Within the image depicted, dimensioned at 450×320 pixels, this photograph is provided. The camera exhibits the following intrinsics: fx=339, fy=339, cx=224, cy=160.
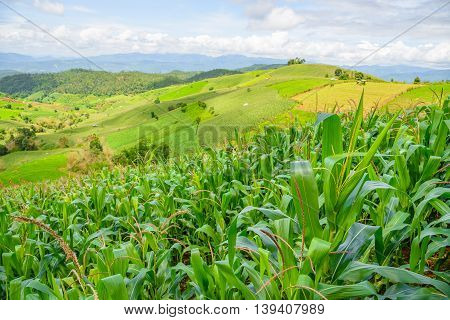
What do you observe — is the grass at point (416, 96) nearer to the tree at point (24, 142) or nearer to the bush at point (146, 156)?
the bush at point (146, 156)

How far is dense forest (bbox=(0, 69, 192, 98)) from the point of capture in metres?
154

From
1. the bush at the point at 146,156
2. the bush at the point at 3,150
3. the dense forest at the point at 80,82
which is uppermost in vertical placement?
the dense forest at the point at 80,82

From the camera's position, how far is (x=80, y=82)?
553ft

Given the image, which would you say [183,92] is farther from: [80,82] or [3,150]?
[80,82]

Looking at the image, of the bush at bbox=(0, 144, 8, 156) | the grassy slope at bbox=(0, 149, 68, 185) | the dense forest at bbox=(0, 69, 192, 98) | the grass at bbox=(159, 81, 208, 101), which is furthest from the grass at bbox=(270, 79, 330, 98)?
the dense forest at bbox=(0, 69, 192, 98)

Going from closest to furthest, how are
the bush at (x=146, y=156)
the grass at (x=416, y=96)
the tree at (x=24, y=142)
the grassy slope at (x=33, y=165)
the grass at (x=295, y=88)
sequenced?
the bush at (x=146, y=156) → the grass at (x=416, y=96) → the grassy slope at (x=33, y=165) → the grass at (x=295, y=88) → the tree at (x=24, y=142)

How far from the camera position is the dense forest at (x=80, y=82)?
154 m

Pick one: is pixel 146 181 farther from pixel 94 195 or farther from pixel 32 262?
pixel 32 262

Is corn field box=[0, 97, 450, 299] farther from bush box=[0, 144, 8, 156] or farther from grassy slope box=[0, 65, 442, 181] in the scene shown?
bush box=[0, 144, 8, 156]

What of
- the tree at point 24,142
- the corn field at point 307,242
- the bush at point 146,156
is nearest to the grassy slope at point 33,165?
the tree at point 24,142

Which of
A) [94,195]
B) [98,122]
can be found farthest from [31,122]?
[94,195]

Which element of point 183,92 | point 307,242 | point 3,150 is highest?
point 183,92

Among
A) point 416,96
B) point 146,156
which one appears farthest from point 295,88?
point 146,156
